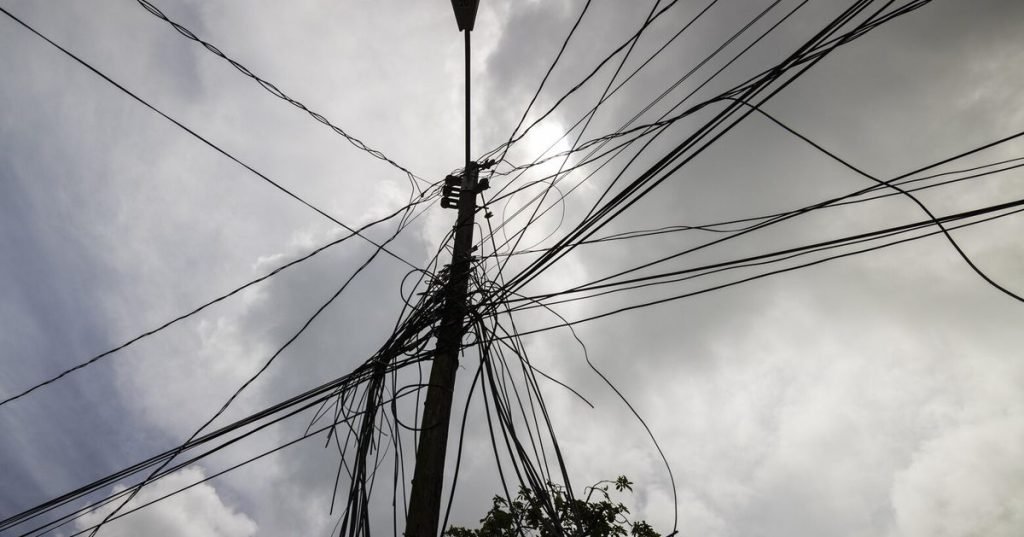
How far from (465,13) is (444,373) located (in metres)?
2.80

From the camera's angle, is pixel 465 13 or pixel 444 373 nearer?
pixel 444 373

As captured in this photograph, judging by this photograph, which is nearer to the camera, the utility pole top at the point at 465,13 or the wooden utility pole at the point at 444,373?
the wooden utility pole at the point at 444,373

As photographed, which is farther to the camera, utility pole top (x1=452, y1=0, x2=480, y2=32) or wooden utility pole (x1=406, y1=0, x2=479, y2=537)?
utility pole top (x1=452, y1=0, x2=480, y2=32)

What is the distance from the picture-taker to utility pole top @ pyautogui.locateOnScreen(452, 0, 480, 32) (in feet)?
12.3

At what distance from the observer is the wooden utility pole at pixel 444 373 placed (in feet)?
8.21

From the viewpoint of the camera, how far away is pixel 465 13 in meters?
3.79

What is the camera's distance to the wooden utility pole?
2.50m

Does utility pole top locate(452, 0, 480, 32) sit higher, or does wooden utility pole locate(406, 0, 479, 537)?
utility pole top locate(452, 0, 480, 32)

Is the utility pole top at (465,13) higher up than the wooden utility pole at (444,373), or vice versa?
the utility pole top at (465,13)

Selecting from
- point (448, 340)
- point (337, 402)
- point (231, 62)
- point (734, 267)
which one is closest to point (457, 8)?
point (231, 62)

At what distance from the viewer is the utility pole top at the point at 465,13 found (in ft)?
12.3

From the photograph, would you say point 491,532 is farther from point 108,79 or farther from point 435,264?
point 108,79

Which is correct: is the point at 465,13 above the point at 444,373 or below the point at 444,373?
above

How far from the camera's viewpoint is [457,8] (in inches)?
148
